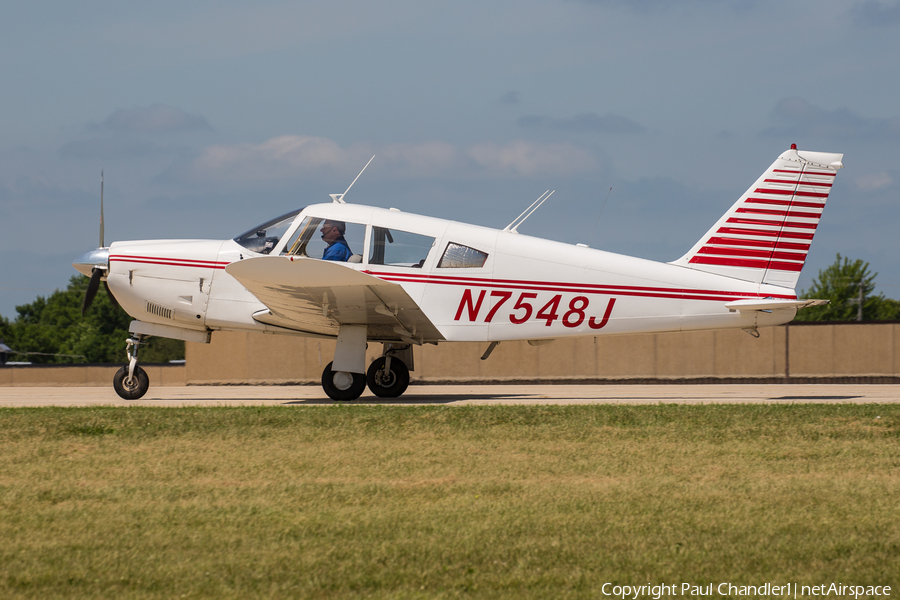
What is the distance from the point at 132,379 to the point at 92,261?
1.70 meters

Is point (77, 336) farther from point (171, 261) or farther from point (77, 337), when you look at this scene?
point (171, 261)

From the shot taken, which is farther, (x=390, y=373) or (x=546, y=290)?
(x=390, y=373)

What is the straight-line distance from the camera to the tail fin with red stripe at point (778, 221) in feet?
35.3

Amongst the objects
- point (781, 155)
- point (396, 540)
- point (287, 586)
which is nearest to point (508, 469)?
point (396, 540)

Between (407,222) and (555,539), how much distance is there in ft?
23.4

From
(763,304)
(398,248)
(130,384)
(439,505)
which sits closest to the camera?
(439,505)

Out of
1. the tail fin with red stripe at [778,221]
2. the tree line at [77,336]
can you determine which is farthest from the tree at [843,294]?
the tail fin with red stripe at [778,221]

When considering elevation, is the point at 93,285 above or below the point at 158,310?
above

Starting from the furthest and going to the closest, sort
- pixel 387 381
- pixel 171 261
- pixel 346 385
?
pixel 387 381 < pixel 171 261 < pixel 346 385

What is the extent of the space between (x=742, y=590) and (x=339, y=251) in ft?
25.8

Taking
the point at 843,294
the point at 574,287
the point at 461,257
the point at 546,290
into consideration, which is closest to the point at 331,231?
the point at 461,257

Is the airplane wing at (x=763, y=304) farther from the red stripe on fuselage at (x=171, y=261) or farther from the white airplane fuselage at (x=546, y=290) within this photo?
the red stripe on fuselage at (x=171, y=261)

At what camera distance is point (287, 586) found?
3502 millimetres

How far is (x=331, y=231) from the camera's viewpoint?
10.7 m
